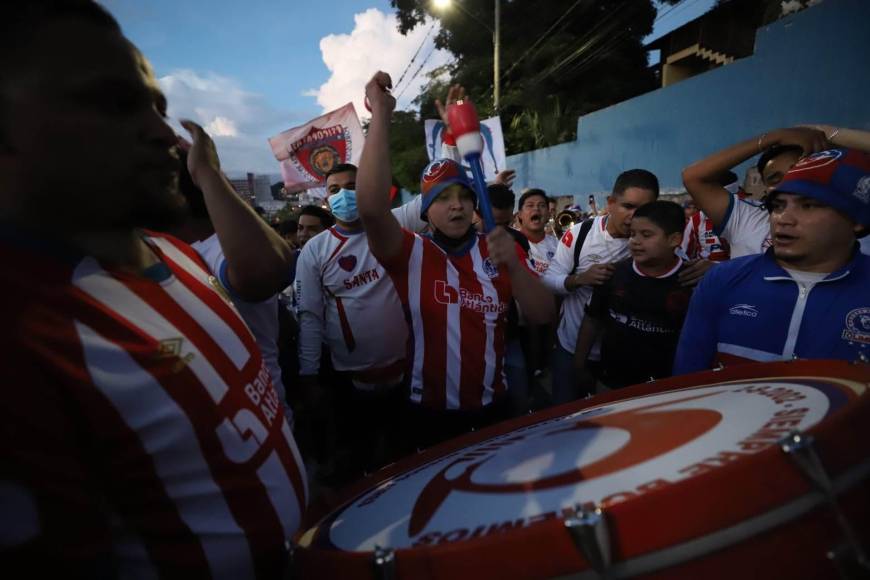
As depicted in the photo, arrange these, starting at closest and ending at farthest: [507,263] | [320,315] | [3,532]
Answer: [3,532], [507,263], [320,315]

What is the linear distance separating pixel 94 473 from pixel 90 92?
748 mm

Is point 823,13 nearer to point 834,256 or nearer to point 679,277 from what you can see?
point 679,277

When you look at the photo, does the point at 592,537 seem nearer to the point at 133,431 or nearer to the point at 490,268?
the point at 133,431

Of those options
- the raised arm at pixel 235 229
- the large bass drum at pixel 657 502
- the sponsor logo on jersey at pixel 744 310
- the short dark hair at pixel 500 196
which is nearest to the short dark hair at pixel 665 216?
the sponsor logo on jersey at pixel 744 310

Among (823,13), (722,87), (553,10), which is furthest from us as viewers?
(553,10)

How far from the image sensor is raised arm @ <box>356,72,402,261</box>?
187 centimetres

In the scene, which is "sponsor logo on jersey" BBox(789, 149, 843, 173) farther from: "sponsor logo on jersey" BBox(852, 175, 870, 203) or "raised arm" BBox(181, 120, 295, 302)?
"raised arm" BBox(181, 120, 295, 302)

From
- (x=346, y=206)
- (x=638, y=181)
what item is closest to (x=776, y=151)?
(x=638, y=181)

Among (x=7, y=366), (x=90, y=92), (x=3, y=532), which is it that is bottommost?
(x=3, y=532)

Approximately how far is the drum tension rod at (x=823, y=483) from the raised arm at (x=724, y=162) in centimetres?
200

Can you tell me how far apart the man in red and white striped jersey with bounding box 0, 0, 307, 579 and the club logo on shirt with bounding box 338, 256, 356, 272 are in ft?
7.19

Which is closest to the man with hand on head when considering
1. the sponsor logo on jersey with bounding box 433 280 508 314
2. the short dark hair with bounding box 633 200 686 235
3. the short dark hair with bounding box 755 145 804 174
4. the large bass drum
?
the short dark hair with bounding box 755 145 804 174

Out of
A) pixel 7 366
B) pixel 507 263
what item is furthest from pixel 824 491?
pixel 7 366

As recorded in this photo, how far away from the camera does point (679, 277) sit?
2785 mm
